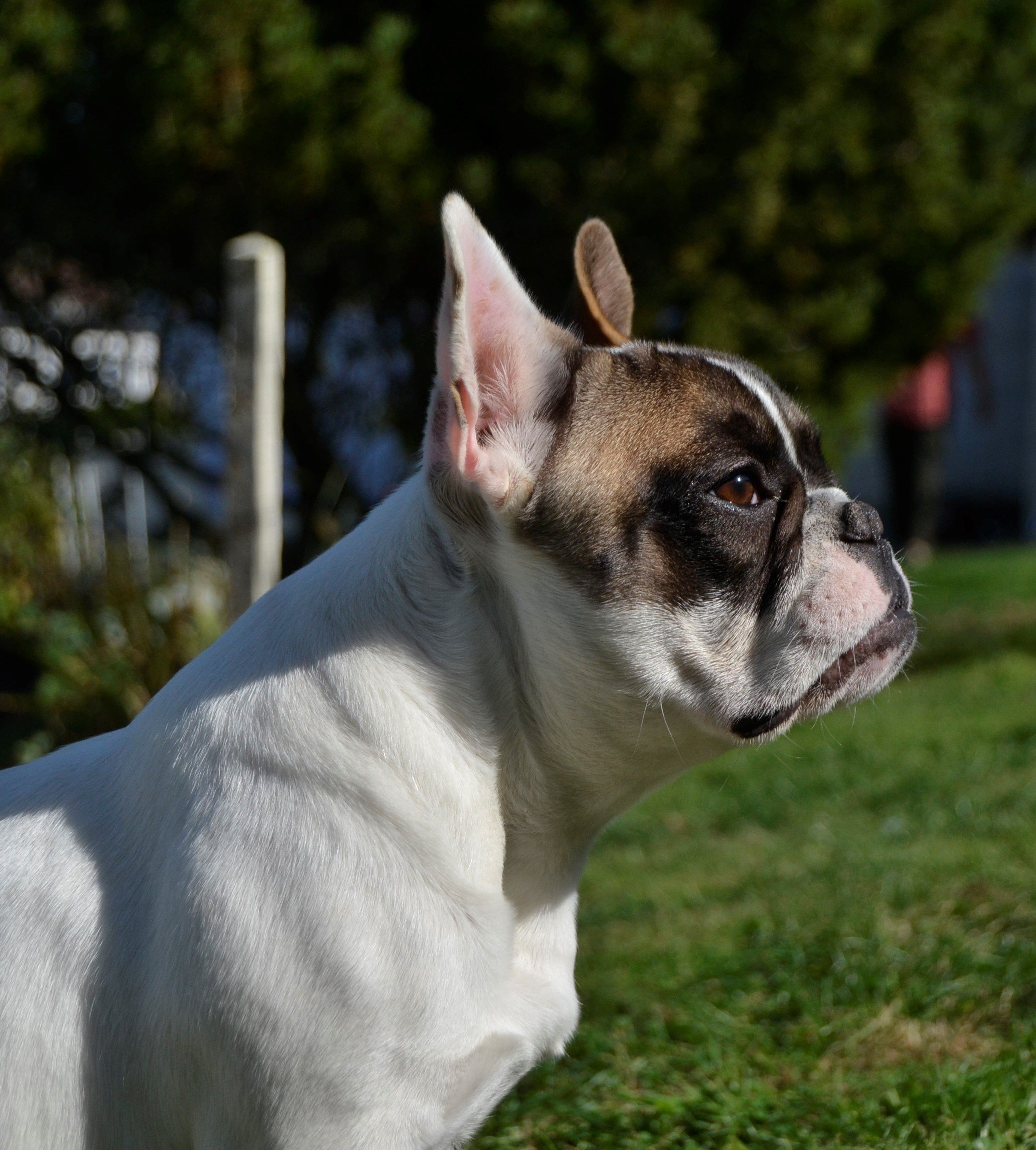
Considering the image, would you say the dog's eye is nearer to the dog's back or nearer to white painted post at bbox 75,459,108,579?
the dog's back

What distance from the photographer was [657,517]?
2.23 m

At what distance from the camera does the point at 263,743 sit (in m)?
2.05

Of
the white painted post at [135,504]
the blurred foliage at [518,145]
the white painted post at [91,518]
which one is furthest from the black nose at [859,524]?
the white painted post at [135,504]

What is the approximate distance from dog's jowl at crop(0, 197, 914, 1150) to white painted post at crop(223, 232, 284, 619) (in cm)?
245

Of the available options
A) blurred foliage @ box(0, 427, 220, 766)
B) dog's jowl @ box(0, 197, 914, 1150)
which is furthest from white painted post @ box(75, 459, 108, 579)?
dog's jowl @ box(0, 197, 914, 1150)

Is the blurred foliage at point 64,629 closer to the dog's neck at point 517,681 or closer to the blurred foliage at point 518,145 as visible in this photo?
the blurred foliage at point 518,145

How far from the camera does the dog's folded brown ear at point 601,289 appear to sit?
9.25 feet

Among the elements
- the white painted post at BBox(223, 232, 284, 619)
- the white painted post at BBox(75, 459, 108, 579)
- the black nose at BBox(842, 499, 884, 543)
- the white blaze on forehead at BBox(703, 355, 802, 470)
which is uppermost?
the white blaze on forehead at BBox(703, 355, 802, 470)

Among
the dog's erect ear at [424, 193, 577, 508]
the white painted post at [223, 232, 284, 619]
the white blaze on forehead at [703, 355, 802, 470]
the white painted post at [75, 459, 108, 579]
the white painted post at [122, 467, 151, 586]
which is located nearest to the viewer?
the dog's erect ear at [424, 193, 577, 508]

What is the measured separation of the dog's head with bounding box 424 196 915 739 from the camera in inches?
85.7

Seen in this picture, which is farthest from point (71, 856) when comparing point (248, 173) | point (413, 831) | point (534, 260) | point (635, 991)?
point (534, 260)

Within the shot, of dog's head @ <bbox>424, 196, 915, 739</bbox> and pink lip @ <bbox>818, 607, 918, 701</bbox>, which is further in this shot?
pink lip @ <bbox>818, 607, 918, 701</bbox>

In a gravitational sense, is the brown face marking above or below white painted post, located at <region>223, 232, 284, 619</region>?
above

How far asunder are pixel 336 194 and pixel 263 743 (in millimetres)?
→ 5266
